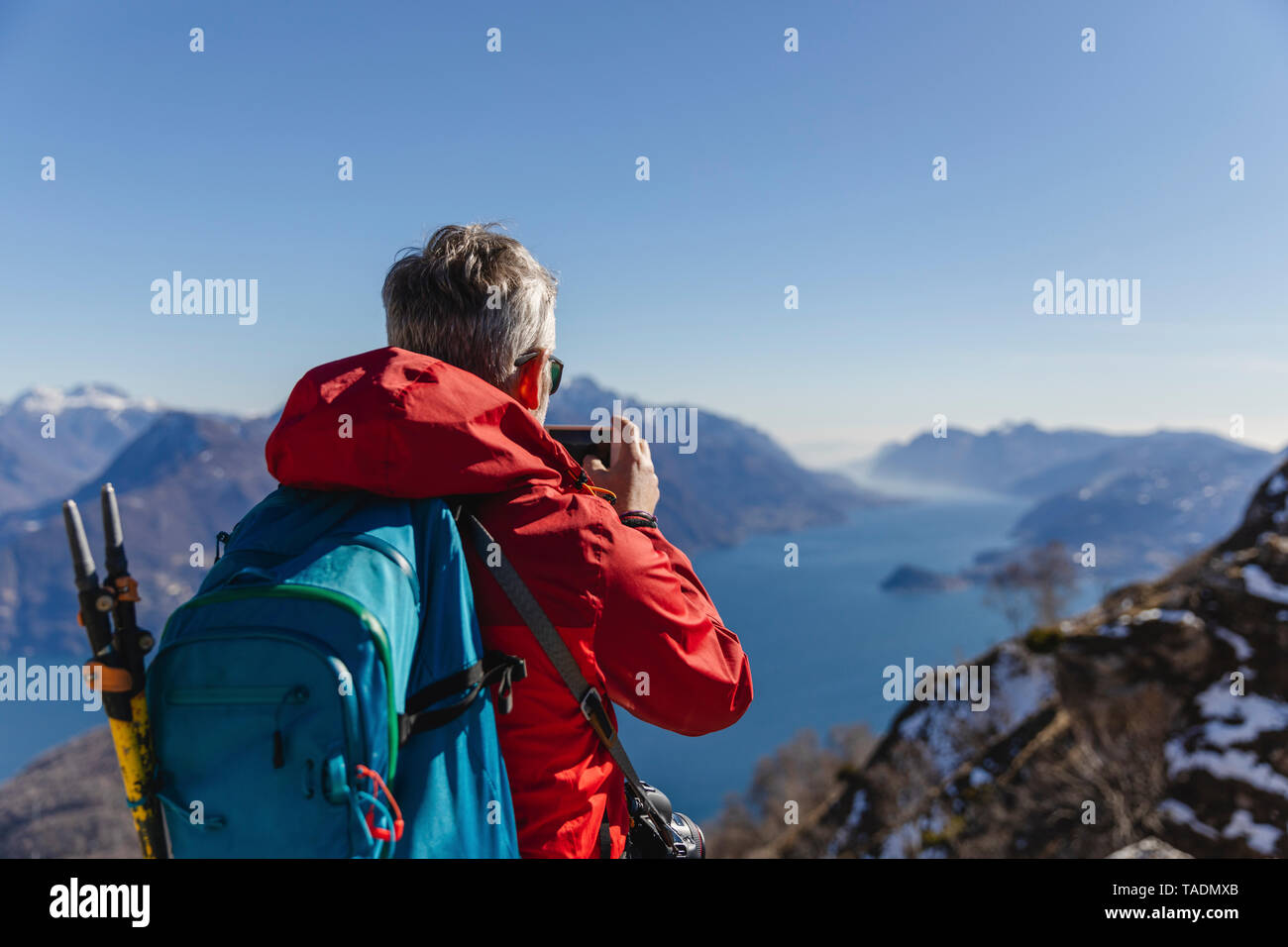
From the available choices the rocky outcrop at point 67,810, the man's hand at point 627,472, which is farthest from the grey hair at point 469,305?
the rocky outcrop at point 67,810

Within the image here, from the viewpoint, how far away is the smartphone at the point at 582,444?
6.21 ft

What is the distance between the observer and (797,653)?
87.9 metres

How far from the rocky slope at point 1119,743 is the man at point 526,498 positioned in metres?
18.9

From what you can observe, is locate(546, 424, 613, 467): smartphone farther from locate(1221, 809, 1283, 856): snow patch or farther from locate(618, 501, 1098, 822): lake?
Result: locate(618, 501, 1098, 822): lake

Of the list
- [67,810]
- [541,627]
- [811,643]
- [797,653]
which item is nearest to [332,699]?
[541,627]

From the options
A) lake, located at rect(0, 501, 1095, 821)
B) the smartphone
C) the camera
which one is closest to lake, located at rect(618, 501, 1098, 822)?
lake, located at rect(0, 501, 1095, 821)

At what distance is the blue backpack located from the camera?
3.81 feet

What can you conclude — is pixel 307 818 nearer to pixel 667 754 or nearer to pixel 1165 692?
pixel 1165 692

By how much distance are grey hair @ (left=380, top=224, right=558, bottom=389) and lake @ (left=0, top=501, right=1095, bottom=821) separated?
56.2 meters

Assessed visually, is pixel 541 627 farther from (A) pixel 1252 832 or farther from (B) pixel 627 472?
(A) pixel 1252 832

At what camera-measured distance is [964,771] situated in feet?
92.9
